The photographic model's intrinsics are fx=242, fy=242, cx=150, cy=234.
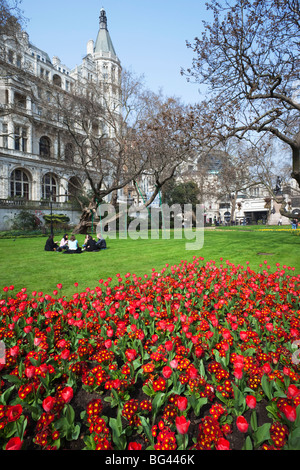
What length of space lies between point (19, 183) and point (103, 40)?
2025 inches

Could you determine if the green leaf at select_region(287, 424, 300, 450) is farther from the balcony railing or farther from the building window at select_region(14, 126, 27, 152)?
the building window at select_region(14, 126, 27, 152)

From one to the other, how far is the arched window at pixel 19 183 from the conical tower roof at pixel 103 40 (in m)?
44.6

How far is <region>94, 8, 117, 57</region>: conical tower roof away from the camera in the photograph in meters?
62.5

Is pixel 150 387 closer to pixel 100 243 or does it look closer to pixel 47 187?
pixel 100 243

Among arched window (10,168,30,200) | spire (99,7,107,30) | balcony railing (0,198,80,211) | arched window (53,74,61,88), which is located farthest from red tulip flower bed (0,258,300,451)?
spire (99,7,107,30)

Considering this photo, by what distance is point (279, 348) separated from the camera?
2.78m

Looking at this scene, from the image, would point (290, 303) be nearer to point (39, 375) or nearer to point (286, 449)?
point (286, 449)

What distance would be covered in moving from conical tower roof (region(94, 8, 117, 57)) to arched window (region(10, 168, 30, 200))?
44.6 meters

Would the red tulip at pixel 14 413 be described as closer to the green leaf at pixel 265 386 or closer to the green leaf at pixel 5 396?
the green leaf at pixel 5 396

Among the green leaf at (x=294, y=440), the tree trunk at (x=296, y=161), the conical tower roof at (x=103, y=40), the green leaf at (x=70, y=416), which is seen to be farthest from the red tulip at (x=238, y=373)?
the conical tower roof at (x=103, y=40)

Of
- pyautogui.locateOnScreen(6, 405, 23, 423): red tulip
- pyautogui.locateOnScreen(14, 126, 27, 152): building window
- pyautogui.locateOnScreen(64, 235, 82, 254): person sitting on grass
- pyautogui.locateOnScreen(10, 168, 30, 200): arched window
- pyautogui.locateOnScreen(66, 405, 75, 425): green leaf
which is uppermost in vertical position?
pyautogui.locateOnScreen(14, 126, 27, 152): building window

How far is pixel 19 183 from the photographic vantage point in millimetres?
36781

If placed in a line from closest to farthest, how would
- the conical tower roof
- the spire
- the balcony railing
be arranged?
the balcony railing → the conical tower roof → the spire

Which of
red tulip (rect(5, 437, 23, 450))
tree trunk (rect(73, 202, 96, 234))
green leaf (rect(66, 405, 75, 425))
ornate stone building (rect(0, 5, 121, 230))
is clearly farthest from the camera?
ornate stone building (rect(0, 5, 121, 230))
